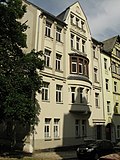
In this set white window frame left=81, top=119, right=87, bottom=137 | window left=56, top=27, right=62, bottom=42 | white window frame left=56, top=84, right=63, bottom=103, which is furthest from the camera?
white window frame left=81, top=119, right=87, bottom=137

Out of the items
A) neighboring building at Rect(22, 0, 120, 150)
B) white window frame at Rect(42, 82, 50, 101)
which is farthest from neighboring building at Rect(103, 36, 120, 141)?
white window frame at Rect(42, 82, 50, 101)

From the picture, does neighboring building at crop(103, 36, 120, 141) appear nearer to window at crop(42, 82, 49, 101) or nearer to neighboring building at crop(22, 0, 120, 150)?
→ neighboring building at crop(22, 0, 120, 150)

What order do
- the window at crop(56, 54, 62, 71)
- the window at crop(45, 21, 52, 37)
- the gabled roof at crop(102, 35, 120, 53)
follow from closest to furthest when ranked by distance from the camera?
1. the window at crop(45, 21, 52, 37)
2. the window at crop(56, 54, 62, 71)
3. the gabled roof at crop(102, 35, 120, 53)

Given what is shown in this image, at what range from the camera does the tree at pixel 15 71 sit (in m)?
16.1

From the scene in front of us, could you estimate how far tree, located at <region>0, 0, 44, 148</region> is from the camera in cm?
1608

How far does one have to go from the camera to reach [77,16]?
3062 centimetres

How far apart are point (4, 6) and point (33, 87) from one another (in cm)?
632

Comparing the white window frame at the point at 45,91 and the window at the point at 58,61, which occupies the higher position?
the window at the point at 58,61

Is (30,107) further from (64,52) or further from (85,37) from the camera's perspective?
(85,37)

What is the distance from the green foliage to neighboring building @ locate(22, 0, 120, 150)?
211 inches

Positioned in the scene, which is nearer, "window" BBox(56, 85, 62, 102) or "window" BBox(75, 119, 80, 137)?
"window" BBox(56, 85, 62, 102)

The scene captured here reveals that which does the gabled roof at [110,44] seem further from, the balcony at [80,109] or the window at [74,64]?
the balcony at [80,109]

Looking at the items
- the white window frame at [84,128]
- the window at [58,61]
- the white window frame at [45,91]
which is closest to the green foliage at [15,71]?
the white window frame at [45,91]

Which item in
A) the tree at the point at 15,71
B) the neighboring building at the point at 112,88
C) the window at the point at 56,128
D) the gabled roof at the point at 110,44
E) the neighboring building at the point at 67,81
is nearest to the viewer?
the tree at the point at 15,71
